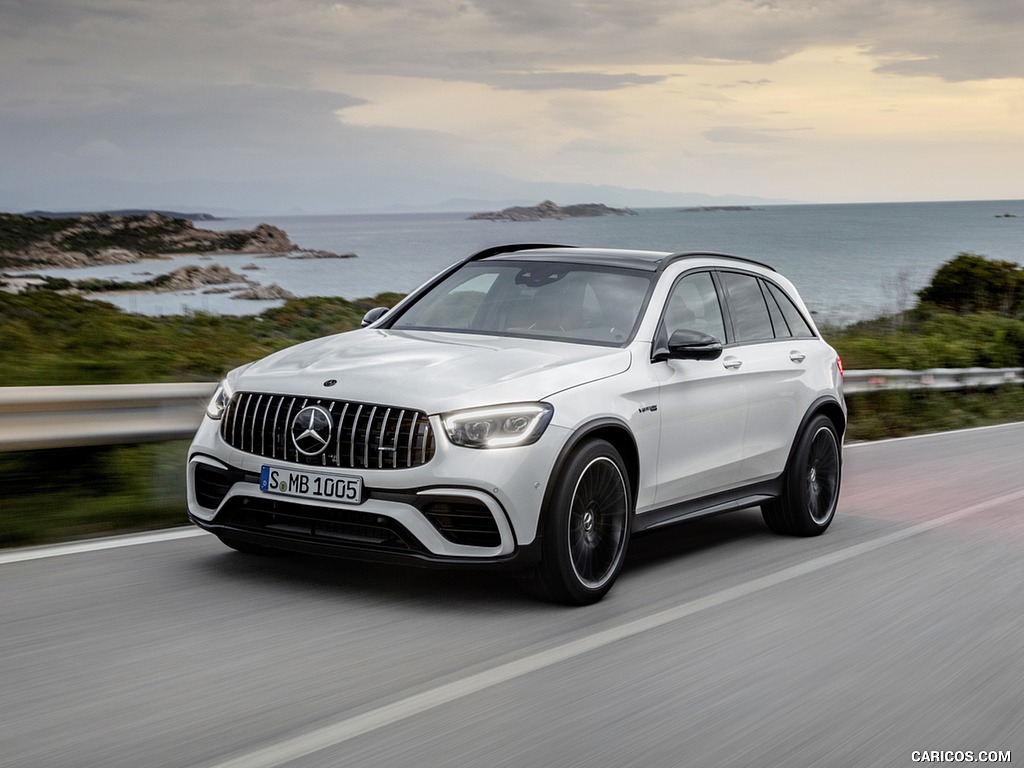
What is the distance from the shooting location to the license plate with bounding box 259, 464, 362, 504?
5430 millimetres

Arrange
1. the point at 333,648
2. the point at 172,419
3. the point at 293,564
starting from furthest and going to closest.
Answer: the point at 172,419 < the point at 293,564 < the point at 333,648

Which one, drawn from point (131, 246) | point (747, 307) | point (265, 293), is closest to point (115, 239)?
point (131, 246)

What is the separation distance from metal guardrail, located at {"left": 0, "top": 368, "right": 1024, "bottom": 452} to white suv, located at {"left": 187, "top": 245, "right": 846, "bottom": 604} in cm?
151

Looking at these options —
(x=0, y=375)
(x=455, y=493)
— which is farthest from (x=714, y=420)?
(x=0, y=375)

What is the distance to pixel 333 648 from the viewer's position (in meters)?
4.96

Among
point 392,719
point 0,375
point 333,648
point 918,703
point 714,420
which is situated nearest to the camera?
point 392,719

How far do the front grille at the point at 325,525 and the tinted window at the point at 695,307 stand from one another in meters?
1.98

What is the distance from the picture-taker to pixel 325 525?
18.2 ft

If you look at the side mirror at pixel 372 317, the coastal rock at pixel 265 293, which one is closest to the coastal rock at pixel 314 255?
the coastal rock at pixel 265 293

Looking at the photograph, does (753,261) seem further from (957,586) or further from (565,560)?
(565,560)

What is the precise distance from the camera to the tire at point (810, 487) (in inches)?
306

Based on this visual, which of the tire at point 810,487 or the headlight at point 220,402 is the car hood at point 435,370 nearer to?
the headlight at point 220,402

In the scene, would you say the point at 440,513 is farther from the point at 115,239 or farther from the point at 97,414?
the point at 115,239

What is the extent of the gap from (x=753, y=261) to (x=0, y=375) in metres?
5.15
